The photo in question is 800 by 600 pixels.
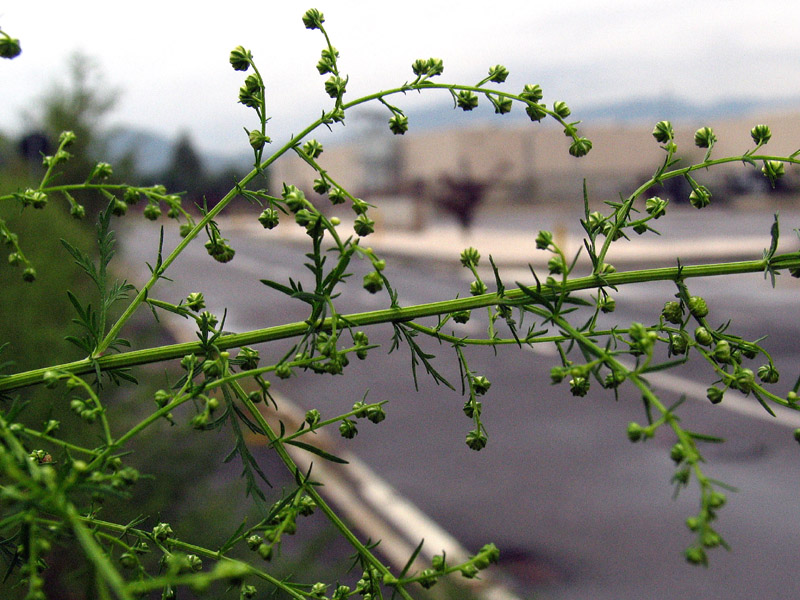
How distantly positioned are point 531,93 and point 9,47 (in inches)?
22.3

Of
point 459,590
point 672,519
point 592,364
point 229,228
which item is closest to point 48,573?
point 459,590

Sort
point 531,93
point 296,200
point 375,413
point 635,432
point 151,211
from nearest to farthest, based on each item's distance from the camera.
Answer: point 635,432, point 296,200, point 375,413, point 531,93, point 151,211

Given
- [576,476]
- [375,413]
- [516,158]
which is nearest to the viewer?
[375,413]

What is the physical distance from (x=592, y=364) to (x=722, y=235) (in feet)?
91.5

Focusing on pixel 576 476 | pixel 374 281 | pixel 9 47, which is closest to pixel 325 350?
pixel 374 281

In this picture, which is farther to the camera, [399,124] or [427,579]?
[399,124]

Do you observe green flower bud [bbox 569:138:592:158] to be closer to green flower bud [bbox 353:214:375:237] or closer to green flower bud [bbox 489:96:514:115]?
green flower bud [bbox 489:96:514:115]

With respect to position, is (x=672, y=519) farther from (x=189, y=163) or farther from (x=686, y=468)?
(x=189, y=163)

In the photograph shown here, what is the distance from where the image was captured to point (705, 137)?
104 cm

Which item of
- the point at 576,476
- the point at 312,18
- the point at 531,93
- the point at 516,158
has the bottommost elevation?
the point at 576,476

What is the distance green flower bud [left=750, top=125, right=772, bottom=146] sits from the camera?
3.37ft

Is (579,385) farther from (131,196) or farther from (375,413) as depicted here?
(131,196)

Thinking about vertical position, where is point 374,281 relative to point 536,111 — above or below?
below

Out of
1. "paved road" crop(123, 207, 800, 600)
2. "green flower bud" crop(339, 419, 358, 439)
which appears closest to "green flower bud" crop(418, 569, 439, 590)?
"green flower bud" crop(339, 419, 358, 439)
